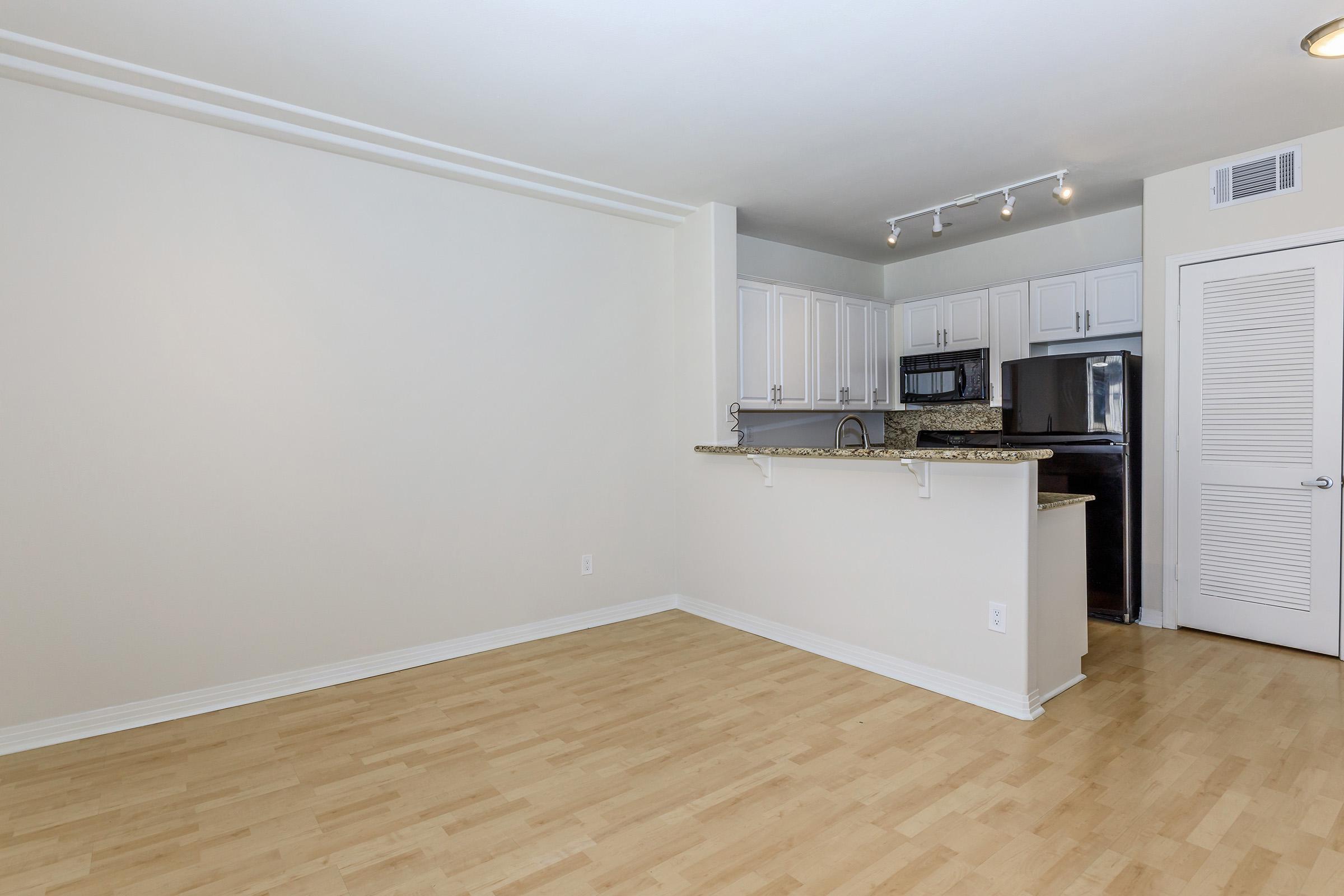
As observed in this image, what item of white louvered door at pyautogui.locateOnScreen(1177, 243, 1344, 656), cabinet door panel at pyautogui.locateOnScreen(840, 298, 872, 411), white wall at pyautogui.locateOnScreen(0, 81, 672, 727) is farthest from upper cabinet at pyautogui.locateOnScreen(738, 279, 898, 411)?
white louvered door at pyautogui.locateOnScreen(1177, 243, 1344, 656)

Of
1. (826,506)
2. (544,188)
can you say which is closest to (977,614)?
(826,506)

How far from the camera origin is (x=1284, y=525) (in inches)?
143

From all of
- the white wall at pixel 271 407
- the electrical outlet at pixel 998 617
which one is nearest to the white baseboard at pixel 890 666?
the electrical outlet at pixel 998 617

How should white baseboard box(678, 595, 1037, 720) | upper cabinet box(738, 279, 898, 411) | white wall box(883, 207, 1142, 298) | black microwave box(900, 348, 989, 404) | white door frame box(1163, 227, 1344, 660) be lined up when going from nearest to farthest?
white baseboard box(678, 595, 1037, 720)
white door frame box(1163, 227, 1344, 660)
white wall box(883, 207, 1142, 298)
upper cabinet box(738, 279, 898, 411)
black microwave box(900, 348, 989, 404)

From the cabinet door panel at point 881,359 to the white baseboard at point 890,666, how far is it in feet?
7.88

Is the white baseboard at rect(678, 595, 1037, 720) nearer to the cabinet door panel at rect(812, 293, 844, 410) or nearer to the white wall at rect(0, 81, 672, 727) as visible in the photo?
the white wall at rect(0, 81, 672, 727)

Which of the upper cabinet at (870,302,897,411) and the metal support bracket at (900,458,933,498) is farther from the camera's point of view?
the upper cabinet at (870,302,897,411)

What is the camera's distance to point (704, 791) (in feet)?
7.63

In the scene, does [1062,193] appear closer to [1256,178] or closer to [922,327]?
[1256,178]

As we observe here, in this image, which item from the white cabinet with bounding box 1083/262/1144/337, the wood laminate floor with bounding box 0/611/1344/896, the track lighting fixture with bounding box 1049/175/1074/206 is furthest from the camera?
the white cabinet with bounding box 1083/262/1144/337

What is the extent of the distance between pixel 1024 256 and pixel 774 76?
10.4 feet

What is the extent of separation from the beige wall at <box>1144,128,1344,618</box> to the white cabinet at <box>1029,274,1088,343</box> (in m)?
0.61

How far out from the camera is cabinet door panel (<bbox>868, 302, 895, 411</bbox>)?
Result: 569 cm

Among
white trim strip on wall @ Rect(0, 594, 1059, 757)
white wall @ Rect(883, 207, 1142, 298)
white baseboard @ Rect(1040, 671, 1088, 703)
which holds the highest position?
white wall @ Rect(883, 207, 1142, 298)
